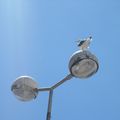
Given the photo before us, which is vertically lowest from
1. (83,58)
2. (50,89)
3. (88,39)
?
(50,89)

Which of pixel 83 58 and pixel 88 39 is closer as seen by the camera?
pixel 83 58

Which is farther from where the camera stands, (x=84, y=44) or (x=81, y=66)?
(x=84, y=44)

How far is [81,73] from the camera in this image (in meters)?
5.29

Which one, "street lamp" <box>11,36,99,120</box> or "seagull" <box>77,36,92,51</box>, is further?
"seagull" <box>77,36,92,51</box>

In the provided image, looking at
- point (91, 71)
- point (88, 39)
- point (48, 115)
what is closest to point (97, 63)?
point (91, 71)

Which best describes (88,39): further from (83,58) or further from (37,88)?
(37,88)

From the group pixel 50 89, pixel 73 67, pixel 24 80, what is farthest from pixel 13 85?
pixel 73 67

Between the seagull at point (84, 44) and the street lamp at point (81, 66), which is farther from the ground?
the seagull at point (84, 44)

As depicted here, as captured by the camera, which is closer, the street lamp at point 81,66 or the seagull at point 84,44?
the street lamp at point 81,66

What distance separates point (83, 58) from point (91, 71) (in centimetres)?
23

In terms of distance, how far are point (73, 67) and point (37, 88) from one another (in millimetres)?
765

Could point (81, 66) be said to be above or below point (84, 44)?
below

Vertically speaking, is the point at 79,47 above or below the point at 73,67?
above

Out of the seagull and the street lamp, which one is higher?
the seagull
